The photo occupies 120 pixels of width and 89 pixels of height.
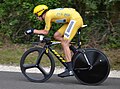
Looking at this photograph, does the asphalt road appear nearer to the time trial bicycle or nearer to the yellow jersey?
the time trial bicycle

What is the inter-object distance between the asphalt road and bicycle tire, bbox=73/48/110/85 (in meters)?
0.14

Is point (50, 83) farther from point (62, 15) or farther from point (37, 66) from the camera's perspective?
point (62, 15)

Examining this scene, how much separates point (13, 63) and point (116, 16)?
13.5 feet

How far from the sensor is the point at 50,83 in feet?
23.4

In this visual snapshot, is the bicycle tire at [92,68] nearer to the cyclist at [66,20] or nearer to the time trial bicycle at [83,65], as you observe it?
the time trial bicycle at [83,65]

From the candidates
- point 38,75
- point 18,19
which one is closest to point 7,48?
point 18,19

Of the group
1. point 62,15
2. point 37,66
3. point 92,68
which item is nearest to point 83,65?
point 92,68

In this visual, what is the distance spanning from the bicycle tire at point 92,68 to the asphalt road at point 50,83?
14 cm

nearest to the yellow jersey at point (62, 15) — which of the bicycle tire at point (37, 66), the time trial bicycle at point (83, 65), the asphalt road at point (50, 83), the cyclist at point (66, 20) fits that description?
the cyclist at point (66, 20)

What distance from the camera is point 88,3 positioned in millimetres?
11297

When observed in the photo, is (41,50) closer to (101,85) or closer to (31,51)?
(31,51)

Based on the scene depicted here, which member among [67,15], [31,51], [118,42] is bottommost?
[118,42]

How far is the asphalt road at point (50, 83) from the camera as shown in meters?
6.84

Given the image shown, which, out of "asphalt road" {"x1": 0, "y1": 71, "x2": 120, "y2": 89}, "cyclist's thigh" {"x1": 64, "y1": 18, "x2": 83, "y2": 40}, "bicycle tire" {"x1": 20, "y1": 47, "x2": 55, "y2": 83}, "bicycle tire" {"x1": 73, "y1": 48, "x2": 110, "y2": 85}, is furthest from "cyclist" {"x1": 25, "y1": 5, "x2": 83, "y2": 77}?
"bicycle tire" {"x1": 20, "y1": 47, "x2": 55, "y2": 83}
